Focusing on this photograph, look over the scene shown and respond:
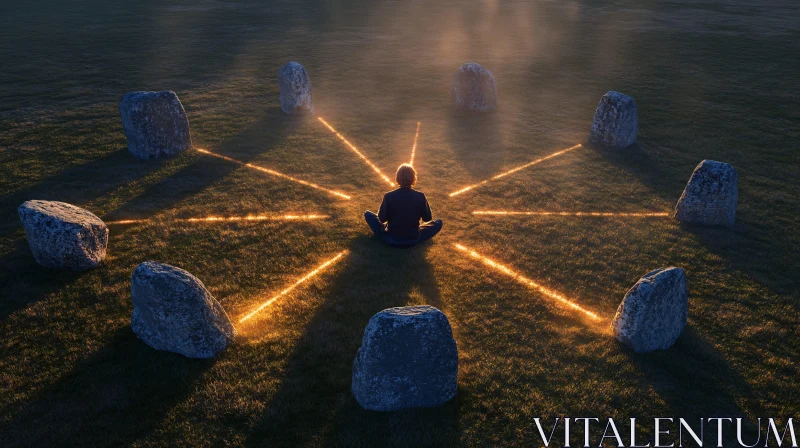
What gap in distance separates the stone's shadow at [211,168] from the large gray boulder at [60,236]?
64.1 inches

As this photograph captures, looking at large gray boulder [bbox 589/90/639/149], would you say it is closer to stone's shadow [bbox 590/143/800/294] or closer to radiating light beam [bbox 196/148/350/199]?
stone's shadow [bbox 590/143/800/294]

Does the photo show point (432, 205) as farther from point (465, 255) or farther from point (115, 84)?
point (115, 84)

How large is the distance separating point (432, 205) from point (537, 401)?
5.18 m

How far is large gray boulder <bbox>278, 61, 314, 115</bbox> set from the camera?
1485 cm

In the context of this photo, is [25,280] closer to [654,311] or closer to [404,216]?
[404,216]

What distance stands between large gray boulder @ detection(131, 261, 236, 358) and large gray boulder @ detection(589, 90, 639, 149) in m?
10.2

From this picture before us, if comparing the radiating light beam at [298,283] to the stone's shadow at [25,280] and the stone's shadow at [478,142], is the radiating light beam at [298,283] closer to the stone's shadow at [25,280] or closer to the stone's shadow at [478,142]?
the stone's shadow at [25,280]

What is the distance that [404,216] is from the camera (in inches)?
339

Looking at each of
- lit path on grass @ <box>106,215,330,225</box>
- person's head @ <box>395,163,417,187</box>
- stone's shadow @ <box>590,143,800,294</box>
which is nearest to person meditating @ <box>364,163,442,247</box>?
person's head @ <box>395,163,417,187</box>

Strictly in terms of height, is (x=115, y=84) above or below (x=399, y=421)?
above

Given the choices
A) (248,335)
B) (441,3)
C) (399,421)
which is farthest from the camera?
(441,3)

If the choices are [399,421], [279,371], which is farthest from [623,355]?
[279,371]

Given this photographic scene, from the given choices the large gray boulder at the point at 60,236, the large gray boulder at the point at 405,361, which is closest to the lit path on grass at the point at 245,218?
the large gray boulder at the point at 60,236

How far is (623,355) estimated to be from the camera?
6.58 m
